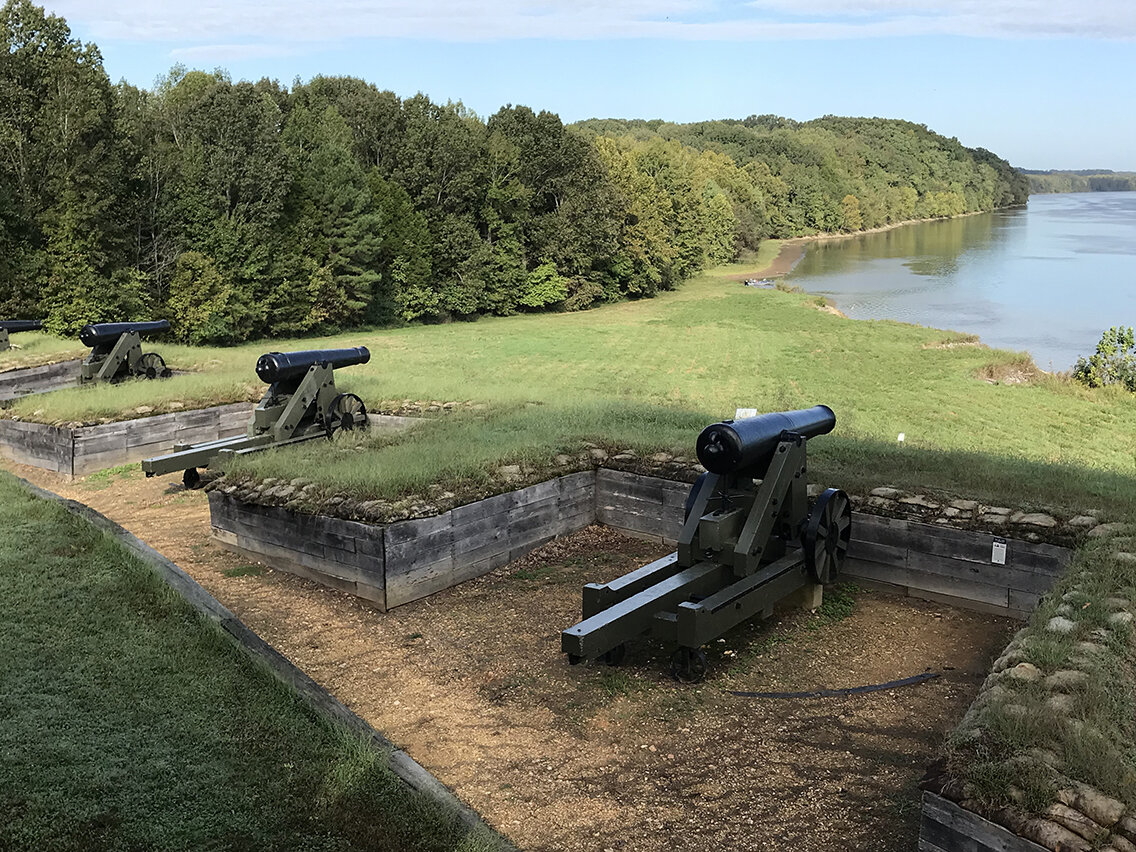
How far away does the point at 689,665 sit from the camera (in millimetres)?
5930

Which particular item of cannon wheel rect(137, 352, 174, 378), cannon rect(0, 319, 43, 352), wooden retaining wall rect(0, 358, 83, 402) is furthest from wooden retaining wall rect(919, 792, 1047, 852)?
cannon rect(0, 319, 43, 352)

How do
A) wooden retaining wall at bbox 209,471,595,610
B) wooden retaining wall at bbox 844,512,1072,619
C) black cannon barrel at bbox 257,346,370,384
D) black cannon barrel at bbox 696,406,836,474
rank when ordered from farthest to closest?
black cannon barrel at bbox 257,346,370,384
wooden retaining wall at bbox 209,471,595,610
wooden retaining wall at bbox 844,512,1072,619
black cannon barrel at bbox 696,406,836,474

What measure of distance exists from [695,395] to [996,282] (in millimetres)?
38671

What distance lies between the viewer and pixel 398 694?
5.95 m

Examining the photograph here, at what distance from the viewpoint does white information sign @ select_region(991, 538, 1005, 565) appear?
22.3ft

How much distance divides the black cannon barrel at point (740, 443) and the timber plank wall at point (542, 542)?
1310 millimetres

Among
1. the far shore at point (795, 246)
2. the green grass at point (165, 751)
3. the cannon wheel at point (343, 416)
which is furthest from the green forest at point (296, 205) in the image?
the green grass at point (165, 751)

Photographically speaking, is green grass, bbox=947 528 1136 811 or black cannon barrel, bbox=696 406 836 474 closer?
green grass, bbox=947 528 1136 811

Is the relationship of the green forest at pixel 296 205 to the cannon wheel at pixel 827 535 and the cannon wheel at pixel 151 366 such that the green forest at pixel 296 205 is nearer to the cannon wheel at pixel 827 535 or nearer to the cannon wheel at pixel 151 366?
the cannon wheel at pixel 151 366

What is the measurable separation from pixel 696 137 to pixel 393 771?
117082 millimetres

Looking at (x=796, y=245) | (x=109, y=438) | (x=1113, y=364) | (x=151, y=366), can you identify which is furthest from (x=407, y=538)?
(x=796, y=245)

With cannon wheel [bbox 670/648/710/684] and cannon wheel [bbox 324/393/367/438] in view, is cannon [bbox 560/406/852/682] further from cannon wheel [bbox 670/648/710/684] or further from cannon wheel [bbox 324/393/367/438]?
cannon wheel [bbox 324/393/367/438]

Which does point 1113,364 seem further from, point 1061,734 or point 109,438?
point 1061,734

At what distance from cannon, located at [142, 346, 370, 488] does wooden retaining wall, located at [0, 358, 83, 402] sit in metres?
5.99
